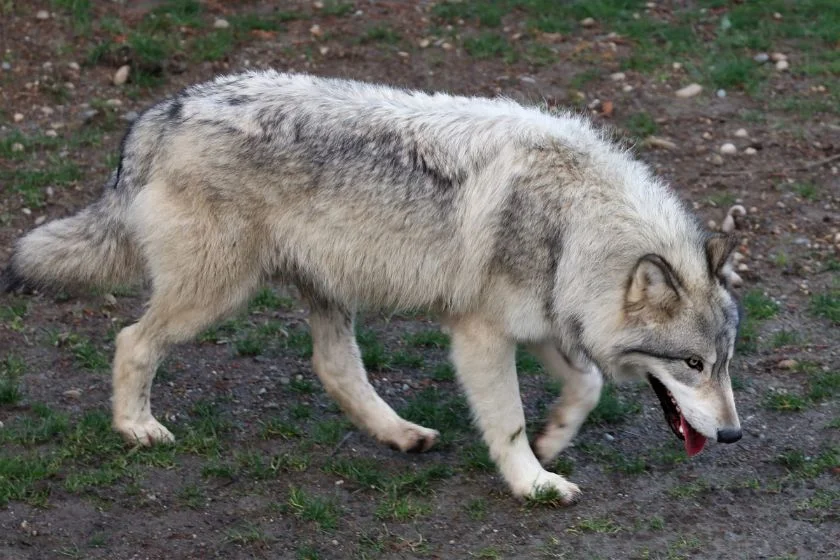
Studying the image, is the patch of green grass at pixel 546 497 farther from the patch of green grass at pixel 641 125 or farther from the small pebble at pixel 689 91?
the small pebble at pixel 689 91

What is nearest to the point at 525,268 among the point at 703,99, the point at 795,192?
the point at 795,192

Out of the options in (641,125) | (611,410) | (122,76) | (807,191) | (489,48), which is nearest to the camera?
(611,410)

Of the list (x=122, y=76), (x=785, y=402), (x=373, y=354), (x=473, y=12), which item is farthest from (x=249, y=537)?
(x=473, y=12)

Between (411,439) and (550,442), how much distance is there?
64 cm

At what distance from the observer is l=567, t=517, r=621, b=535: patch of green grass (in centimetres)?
477

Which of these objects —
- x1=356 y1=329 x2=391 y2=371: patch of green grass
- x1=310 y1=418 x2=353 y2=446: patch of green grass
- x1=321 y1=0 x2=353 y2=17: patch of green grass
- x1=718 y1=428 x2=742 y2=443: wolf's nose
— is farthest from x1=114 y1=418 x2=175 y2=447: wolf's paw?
x1=321 y1=0 x2=353 y2=17: patch of green grass

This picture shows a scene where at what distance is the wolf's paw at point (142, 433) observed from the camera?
530 cm

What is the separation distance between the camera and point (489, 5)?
997cm

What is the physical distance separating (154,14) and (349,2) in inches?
62.4

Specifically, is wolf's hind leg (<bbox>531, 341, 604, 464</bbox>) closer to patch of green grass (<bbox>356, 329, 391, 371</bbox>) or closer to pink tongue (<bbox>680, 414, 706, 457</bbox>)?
pink tongue (<bbox>680, 414, 706, 457</bbox>)

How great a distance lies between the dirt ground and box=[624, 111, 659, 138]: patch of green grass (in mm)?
29

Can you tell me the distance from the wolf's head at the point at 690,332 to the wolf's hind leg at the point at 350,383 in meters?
1.14

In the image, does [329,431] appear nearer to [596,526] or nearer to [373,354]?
[373,354]

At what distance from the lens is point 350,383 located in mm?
5535
